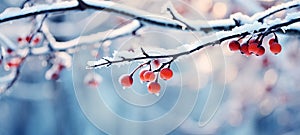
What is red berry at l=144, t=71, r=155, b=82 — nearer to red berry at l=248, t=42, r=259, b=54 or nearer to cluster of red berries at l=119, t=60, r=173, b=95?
cluster of red berries at l=119, t=60, r=173, b=95

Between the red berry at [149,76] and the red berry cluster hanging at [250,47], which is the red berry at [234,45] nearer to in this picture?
the red berry cluster hanging at [250,47]

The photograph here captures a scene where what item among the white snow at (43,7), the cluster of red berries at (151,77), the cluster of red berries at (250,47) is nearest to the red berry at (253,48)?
the cluster of red berries at (250,47)

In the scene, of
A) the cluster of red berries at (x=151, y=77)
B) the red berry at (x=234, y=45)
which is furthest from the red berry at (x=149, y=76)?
the red berry at (x=234, y=45)

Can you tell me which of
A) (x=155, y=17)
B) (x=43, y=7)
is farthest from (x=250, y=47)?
(x=43, y=7)

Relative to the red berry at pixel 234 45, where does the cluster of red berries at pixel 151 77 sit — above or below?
below

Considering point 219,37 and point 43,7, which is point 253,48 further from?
point 43,7

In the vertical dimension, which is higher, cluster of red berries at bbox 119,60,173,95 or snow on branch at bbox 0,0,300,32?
snow on branch at bbox 0,0,300,32

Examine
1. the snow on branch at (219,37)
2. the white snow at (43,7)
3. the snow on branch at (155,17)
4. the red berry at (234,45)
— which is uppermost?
the white snow at (43,7)

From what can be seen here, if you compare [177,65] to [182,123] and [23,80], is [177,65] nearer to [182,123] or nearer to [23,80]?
[182,123]

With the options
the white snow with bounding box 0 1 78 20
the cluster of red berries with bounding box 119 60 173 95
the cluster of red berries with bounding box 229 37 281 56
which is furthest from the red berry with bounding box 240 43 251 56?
the white snow with bounding box 0 1 78 20

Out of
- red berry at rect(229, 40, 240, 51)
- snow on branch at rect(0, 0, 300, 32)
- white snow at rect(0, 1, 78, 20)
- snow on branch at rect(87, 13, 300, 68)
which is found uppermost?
white snow at rect(0, 1, 78, 20)

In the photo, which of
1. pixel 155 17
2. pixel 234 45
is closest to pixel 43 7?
pixel 155 17
